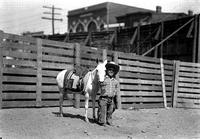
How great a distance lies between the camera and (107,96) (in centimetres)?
873

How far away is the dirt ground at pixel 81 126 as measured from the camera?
7.05 meters

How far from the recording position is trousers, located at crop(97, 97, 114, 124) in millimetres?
8563

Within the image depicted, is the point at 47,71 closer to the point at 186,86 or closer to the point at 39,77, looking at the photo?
the point at 39,77

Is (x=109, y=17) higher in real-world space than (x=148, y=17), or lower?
higher

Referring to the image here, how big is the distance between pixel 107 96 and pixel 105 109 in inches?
12.7

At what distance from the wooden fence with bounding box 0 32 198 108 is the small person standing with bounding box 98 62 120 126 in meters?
2.25

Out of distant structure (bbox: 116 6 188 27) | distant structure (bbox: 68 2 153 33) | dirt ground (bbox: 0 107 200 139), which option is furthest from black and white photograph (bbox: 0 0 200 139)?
distant structure (bbox: 68 2 153 33)

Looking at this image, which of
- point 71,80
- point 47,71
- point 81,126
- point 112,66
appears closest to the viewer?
point 81,126

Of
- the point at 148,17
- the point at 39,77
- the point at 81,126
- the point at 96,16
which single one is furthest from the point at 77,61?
the point at 96,16

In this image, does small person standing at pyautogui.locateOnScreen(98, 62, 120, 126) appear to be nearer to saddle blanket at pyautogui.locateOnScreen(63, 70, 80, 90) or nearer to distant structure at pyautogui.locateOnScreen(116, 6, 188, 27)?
saddle blanket at pyautogui.locateOnScreen(63, 70, 80, 90)

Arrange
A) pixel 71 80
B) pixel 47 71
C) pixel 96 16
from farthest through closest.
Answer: pixel 96 16 < pixel 47 71 < pixel 71 80

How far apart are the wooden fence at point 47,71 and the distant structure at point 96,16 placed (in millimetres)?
42490

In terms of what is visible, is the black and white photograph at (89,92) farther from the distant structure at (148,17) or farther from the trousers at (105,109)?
the distant structure at (148,17)

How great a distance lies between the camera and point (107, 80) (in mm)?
8758
